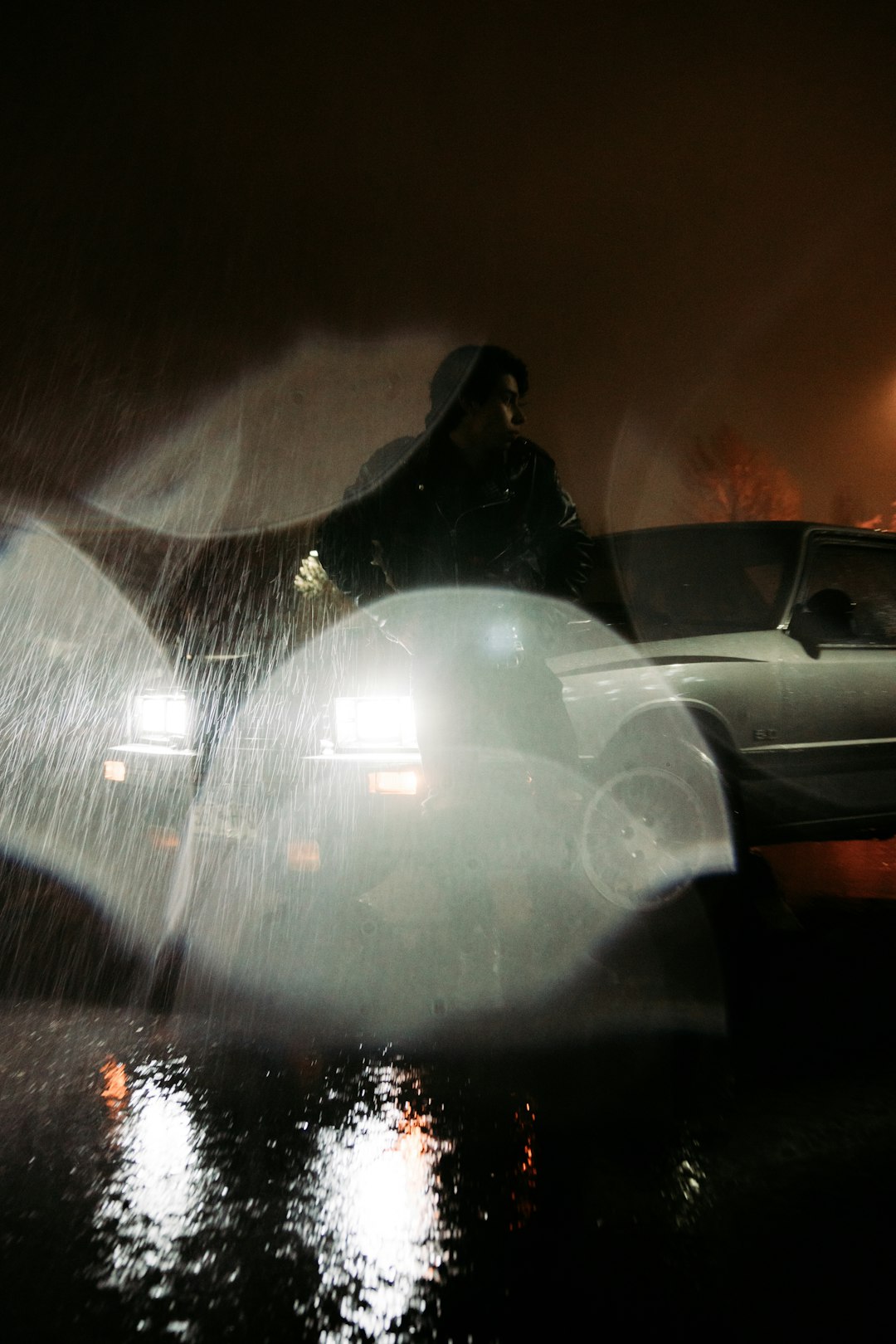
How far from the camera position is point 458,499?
102 inches

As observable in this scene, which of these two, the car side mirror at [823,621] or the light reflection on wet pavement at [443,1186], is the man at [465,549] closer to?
the light reflection on wet pavement at [443,1186]

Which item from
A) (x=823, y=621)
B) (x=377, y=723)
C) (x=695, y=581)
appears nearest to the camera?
(x=377, y=723)

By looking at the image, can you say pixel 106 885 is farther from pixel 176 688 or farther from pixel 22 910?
pixel 176 688

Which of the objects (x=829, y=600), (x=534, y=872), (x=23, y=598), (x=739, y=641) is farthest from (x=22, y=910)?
(x=23, y=598)

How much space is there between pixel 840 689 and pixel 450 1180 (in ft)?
11.9

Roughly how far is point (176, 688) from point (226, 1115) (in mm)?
2125

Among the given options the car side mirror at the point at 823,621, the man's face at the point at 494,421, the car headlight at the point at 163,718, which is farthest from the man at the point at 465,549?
the car side mirror at the point at 823,621

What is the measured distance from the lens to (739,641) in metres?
4.13

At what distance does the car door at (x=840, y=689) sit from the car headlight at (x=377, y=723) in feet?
7.50

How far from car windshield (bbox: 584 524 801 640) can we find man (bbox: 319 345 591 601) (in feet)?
5.45

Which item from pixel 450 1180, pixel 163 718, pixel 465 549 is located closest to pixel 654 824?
pixel 465 549

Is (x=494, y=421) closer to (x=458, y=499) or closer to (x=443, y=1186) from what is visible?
(x=458, y=499)

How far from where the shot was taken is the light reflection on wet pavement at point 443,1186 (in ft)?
4.44

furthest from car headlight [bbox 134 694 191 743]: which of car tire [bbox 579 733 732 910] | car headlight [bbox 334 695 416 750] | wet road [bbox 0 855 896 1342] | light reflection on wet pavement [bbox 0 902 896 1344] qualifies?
car tire [bbox 579 733 732 910]
